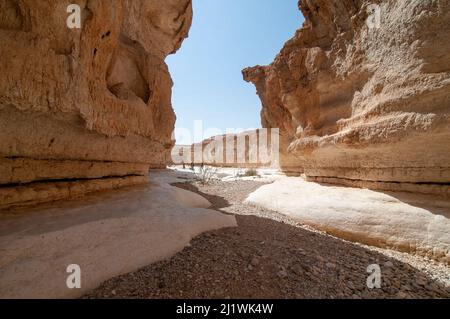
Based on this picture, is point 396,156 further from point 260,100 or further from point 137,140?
point 260,100

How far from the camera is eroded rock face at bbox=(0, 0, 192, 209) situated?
6.83ft

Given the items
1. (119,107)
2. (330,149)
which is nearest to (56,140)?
(119,107)

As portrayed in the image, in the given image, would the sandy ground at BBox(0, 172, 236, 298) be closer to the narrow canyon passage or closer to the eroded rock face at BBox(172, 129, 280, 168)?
the narrow canyon passage

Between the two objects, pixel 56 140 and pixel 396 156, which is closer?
pixel 56 140

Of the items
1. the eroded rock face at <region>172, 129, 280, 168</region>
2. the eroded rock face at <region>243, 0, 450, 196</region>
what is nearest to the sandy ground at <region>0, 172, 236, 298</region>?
the eroded rock face at <region>243, 0, 450, 196</region>

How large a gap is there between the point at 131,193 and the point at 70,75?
6.73ft

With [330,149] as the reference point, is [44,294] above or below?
below

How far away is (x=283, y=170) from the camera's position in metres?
10.2

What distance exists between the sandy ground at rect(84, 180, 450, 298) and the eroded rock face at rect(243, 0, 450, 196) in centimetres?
150

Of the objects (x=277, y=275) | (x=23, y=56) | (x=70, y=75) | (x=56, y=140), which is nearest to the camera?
(x=277, y=275)

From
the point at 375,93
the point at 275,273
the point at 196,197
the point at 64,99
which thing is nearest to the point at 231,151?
the point at 196,197

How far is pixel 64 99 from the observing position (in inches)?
92.4

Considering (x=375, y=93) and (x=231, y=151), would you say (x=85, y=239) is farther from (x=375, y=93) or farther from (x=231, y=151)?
(x=231, y=151)

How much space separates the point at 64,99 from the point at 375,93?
184 inches
